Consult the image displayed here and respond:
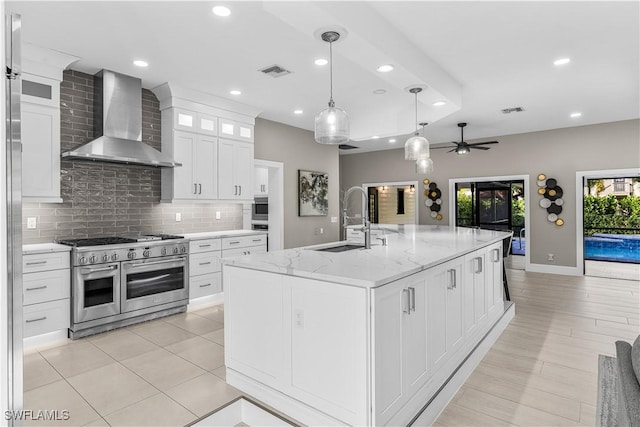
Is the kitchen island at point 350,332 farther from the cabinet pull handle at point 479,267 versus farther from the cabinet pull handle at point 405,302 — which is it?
the cabinet pull handle at point 479,267

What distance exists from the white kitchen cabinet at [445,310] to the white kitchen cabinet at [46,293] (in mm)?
3274

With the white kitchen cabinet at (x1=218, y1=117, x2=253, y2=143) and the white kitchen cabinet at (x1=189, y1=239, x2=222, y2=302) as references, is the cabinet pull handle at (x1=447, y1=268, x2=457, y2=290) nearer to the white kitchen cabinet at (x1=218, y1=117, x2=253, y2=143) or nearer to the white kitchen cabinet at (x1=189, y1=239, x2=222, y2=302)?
the white kitchen cabinet at (x1=189, y1=239, x2=222, y2=302)

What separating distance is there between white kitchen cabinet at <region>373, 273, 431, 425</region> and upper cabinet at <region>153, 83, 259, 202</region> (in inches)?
132

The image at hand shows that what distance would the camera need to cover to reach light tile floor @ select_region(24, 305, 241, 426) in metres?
2.22

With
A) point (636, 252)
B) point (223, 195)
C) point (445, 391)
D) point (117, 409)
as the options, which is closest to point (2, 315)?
point (117, 409)

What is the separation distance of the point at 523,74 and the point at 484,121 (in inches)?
87.9

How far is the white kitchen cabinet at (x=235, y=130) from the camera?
4957 mm

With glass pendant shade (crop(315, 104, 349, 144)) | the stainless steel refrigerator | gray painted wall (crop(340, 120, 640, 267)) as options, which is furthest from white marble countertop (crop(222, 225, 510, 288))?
gray painted wall (crop(340, 120, 640, 267))

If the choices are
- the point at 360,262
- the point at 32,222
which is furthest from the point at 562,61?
the point at 32,222

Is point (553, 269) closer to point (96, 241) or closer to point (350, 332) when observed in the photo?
point (350, 332)

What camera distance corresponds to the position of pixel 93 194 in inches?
157

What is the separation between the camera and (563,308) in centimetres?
450

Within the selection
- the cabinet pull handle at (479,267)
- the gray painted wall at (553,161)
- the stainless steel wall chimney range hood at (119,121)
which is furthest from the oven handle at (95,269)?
the gray painted wall at (553,161)

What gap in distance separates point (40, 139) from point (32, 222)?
0.83 m
